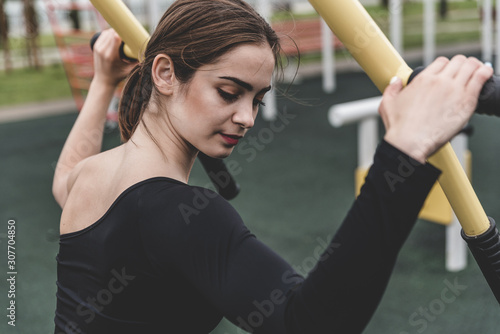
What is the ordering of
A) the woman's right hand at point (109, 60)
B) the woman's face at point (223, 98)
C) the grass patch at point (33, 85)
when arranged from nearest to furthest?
the woman's face at point (223, 98) < the woman's right hand at point (109, 60) < the grass patch at point (33, 85)

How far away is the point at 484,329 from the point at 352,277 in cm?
246

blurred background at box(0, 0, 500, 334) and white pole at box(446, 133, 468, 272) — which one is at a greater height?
white pole at box(446, 133, 468, 272)

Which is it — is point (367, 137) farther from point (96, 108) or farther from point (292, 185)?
point (96, 108)

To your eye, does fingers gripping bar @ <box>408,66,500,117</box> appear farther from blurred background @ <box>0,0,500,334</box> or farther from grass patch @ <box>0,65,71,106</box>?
grass patch @ <box>0,65,71,106</box>

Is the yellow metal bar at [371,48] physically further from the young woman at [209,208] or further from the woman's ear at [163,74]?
the woman's ear at [163,74]

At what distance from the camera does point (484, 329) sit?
9.62 ft

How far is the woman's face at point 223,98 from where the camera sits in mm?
932

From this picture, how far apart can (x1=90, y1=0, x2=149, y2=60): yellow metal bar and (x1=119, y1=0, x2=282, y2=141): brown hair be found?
0.13 m

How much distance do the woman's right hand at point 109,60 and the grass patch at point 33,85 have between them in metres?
8.59

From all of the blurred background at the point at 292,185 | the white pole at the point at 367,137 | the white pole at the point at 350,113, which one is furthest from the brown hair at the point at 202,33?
the white pole at the point at 367,137

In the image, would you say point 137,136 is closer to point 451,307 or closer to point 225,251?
point 225,251

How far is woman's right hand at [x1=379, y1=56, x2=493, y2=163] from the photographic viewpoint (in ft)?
2.43

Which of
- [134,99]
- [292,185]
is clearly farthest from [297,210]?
[134,99]

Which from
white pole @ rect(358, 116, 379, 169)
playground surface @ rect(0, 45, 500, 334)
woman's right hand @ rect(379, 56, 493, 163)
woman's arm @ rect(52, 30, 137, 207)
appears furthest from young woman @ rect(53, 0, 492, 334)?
white pole @ rect(358, 116, 379, 169)
